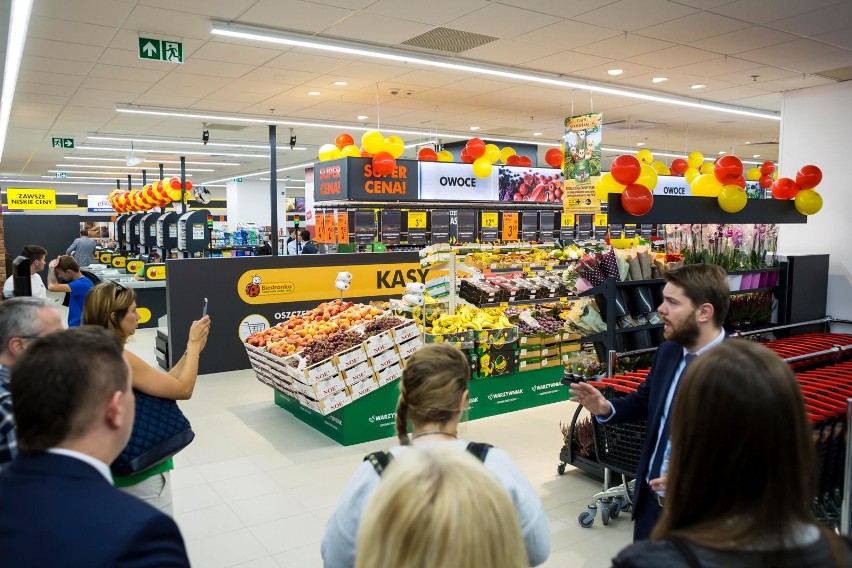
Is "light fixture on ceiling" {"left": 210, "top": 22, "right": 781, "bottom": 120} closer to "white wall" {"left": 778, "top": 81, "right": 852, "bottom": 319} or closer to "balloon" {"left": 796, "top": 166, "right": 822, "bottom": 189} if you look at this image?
"white wall" {"left": 778, "top": 81, "right": 852, "bottom": 319}

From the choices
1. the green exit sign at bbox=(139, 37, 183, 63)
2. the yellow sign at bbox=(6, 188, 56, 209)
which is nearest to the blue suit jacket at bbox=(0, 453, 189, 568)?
the green exit sign at bbox=(139, 37, 183, 63)

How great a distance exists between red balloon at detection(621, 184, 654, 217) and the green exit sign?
5.10 meters

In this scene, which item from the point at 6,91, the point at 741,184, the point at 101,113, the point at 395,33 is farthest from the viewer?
the point at 101,113

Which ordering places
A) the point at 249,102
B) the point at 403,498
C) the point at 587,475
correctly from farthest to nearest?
the point at 249,102 → the point at 587,475 → the point at 403,498

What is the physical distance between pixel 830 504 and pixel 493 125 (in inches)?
423

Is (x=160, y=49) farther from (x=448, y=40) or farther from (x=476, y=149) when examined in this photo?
(x=476, y=149)

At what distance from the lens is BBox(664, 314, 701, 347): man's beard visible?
269 cm

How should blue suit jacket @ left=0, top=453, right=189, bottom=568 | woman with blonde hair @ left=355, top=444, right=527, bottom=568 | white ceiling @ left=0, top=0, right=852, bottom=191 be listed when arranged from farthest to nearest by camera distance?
1. white ceiling @ left=0, top=0, right=852, bottom=191
2. blue suit jacket @ left=0, top=453, right=189, bottom=568
3. woman with blonde hair @ left=355, top=444, right=527, bottom=568

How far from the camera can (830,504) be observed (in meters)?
3.40

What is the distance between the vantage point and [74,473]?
1.40 meters

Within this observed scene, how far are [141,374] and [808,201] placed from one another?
6.00 metres

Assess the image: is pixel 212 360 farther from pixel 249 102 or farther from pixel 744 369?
pixel 744 369

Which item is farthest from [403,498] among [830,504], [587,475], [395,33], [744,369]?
[395,33]

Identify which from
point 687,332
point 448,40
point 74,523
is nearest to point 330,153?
point 448,40
